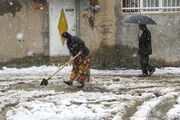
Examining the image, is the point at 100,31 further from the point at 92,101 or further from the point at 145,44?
the point at 92,101

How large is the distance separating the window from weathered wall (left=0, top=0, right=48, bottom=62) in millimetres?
3509

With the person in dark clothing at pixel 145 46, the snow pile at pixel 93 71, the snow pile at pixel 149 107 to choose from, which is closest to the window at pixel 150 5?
the snow pile at pixel 93 71

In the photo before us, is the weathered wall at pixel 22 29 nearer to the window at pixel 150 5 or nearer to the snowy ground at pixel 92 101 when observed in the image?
the window at pixel 150 5

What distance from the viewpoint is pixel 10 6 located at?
13719 millimetres

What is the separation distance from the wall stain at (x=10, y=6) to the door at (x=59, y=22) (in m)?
1.44

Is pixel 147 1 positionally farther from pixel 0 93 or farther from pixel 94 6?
pixel 0 93

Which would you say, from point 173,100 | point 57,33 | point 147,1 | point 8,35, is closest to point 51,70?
point 57,33

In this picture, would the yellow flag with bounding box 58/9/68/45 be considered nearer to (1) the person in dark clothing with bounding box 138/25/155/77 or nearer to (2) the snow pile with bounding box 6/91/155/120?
(1) the person in dark clothing with bounding box 138/25/155/77

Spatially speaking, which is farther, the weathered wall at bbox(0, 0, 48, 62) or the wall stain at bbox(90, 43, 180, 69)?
the weathered wall at bbox(0, 0, 48, 62)

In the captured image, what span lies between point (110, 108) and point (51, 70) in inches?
288

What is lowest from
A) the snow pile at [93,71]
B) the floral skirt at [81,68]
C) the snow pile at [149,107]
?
the snow pile at [93,71]

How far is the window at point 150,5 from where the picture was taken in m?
13.1

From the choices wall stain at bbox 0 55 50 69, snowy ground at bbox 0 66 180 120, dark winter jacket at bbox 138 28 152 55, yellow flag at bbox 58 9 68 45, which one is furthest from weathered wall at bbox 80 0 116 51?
snowy ground at bbox 0 66 180 120

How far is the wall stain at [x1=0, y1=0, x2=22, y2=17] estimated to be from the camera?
1366 centimetres
